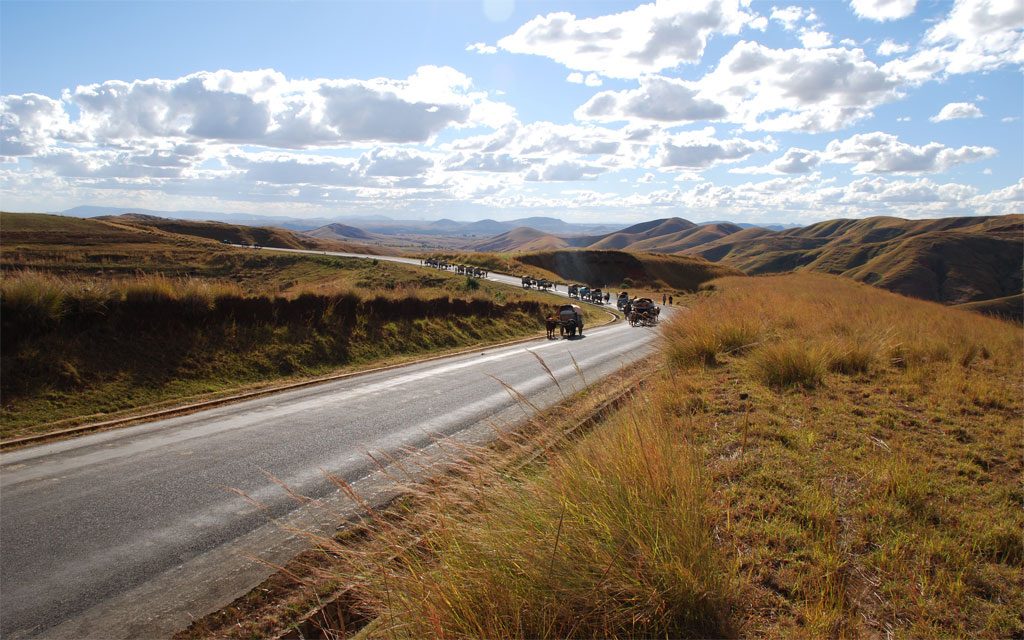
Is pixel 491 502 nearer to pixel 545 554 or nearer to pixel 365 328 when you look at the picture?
pixel 545 554

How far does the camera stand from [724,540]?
3.96m

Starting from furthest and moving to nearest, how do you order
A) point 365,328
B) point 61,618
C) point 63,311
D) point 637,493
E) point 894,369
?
point 365,328 < point 63,311 < point 894,369 < point 61,618 < point 637,493

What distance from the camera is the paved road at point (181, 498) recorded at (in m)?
4.08

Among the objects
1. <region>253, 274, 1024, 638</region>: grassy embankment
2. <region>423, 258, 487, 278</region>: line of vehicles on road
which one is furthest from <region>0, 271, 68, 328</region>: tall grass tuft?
<region>423, 258, 487, 278</region>: line of vehicles on road

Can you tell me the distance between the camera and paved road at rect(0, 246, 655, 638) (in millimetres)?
4082

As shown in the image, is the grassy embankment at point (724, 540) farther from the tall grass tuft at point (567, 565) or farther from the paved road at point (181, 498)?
the paved road at point (181, 498)

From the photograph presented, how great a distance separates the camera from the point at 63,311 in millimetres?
11688

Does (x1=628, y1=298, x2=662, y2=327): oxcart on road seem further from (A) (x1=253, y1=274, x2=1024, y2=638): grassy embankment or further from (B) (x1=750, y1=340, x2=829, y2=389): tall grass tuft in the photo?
(A) (x1=253, y1=274, x2=1024, y2=638): grassy embankment

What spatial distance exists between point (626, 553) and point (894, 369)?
7.87 meters

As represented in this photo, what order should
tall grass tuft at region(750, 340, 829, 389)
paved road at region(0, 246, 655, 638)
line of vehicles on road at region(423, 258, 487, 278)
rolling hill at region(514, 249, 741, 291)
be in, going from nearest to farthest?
paved road at region(0, 246, 655, 638) → tall grass tuft at region(750, 340, 829, 389) → line of vehicles on road at region(423, 258, 487, 278) → rolling hill at region(514, 249, 741, 291)

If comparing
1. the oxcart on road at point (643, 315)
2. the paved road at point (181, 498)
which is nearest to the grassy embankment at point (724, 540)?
the paved road at point (181, 498)

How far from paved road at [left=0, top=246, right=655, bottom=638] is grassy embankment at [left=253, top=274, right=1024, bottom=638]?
1065mm

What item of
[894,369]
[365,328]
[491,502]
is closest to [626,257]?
[365,328]

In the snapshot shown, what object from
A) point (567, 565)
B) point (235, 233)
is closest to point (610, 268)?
point (235, 233)
